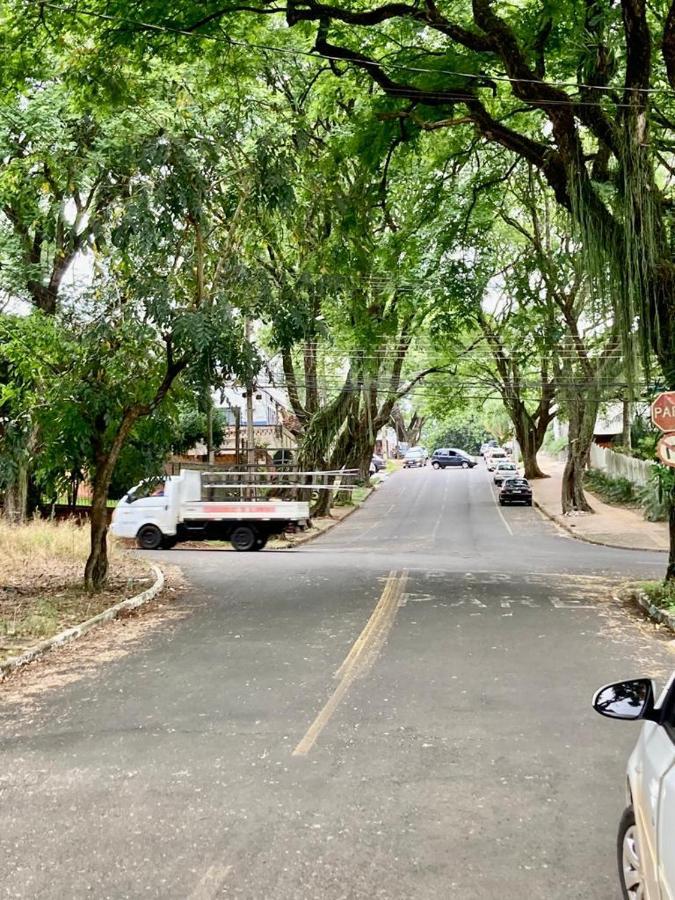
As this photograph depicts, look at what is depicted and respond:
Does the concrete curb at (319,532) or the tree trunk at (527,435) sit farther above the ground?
the tree trunk at (527,435)

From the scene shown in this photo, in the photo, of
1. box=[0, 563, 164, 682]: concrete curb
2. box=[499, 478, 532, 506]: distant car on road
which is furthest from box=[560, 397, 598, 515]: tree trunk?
box=[0, 563, 164, 682]: concrete curb

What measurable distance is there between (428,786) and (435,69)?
11.5 m

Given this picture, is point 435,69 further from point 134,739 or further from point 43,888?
point 43,888

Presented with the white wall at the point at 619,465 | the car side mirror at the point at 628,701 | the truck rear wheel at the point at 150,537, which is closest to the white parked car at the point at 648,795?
the car side mirror at the point at 628,701

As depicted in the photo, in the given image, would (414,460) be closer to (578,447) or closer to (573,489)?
(573,489)

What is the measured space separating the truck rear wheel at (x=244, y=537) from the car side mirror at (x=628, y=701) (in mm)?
21077

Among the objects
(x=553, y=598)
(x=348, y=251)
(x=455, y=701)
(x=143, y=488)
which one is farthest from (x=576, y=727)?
(x=348, y=251)

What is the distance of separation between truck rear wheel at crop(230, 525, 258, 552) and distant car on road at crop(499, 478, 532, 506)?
74.8 ft

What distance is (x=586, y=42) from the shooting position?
13.5 meters

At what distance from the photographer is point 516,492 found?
145 ft

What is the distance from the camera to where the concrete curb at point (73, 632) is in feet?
29.6

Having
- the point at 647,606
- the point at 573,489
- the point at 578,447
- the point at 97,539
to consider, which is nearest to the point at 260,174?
the point at 97,539

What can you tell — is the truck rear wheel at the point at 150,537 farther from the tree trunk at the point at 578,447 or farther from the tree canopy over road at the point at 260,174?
the tree trunk at the point at 578,447

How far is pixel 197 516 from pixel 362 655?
1609 centimetres
